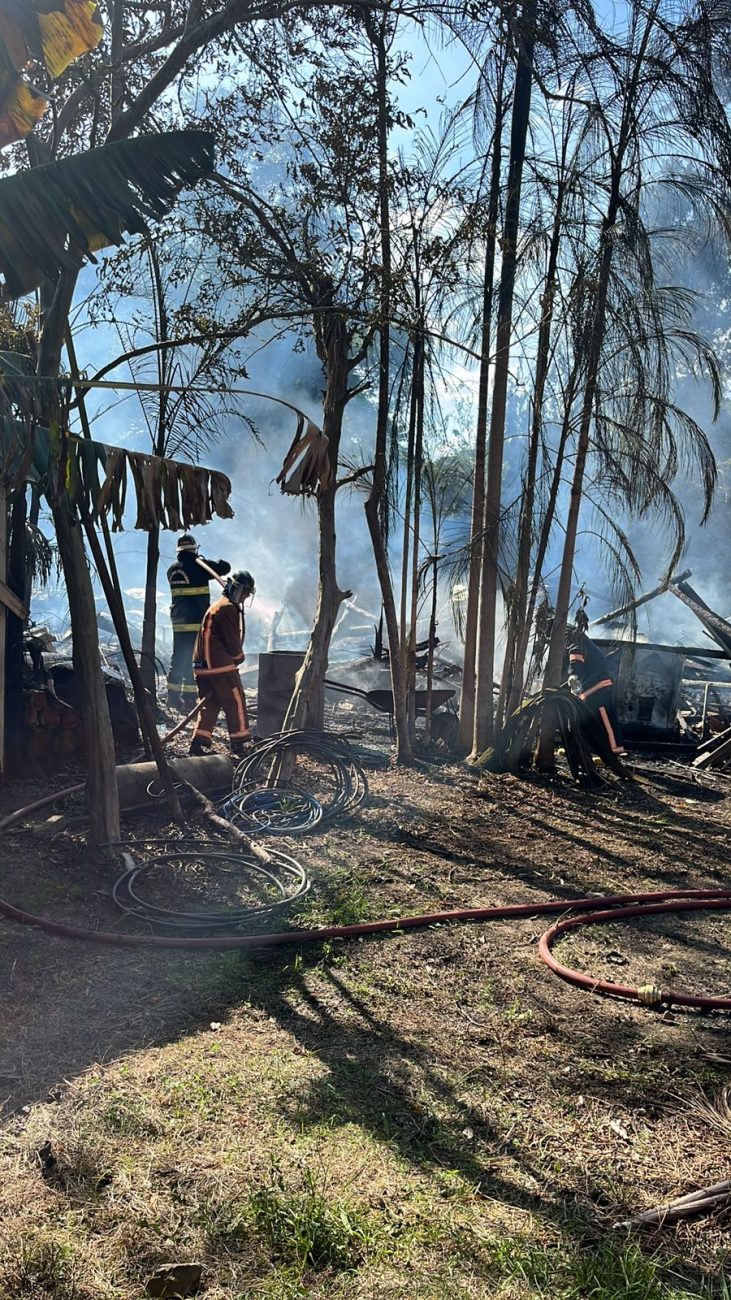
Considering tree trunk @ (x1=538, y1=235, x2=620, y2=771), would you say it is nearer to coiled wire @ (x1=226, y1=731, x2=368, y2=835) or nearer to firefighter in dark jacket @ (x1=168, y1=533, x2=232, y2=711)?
coiled wire @ (x1=226, y1=731, x2=368, y2=835)

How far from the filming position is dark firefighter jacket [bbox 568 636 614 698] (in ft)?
35.4

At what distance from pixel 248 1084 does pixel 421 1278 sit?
116cm

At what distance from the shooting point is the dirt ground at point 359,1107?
2533 mm

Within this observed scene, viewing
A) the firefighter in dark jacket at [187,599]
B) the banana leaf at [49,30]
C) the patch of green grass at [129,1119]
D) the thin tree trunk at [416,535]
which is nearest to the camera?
the patch of green grass at [129,1119]

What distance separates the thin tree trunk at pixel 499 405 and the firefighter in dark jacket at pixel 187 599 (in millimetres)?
3561

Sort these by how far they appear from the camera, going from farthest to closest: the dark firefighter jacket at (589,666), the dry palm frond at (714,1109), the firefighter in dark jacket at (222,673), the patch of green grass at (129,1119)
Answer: the dark firefighter jacket at (589,666) → the firefighter in dark jacket at (222,673) → the dry palm frond at (714,1109) → the patch of green grass at (129,1119)

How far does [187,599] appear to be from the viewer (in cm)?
1184

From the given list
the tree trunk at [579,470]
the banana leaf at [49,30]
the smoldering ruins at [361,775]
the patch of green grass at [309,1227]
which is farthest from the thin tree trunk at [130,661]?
the tree trunk at [579,470]

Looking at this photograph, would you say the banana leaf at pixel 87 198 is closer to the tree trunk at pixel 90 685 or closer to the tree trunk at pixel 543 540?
the tree trunk at pixel 90 685

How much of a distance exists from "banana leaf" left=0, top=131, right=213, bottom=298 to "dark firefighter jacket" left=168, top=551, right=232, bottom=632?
21.3 ft

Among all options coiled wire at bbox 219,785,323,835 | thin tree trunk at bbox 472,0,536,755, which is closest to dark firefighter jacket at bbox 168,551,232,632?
thin tree trunk at bbox 472,0,536,755

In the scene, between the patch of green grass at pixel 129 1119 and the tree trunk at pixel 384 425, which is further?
the tree trunk at pixel 384 425

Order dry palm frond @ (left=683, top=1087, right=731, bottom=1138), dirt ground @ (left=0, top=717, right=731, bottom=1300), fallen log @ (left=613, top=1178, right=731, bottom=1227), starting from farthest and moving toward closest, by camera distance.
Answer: dry palm frond @ (left=683, top=1087, right=731, bottom=1138)
fallen log @ (left=613, top=1178, right=731, bottom=1227)
dirt ground @ (left=0, top=717, right=731, bottom=1300)

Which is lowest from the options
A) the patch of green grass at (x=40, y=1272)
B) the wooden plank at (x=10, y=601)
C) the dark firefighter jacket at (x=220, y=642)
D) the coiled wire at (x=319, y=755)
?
the patch of green grass at (x=40, y=1272)
